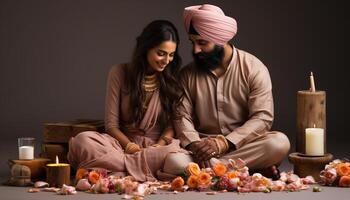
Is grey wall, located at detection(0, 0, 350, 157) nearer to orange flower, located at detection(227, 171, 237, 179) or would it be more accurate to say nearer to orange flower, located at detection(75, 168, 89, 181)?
orange flower, located at detection(75, 168, 89, 181)

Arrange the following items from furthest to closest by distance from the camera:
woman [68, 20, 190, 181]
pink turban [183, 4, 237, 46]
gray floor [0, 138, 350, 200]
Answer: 1. pink turban [183, 4, 237, 46]
2. woman [68, 20, 190, 181]
3. gray floor [0, 138, 350, 200]

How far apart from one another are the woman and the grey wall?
2.55 m

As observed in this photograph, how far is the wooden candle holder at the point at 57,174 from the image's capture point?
8.27m

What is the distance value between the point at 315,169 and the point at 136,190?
51.2 inches

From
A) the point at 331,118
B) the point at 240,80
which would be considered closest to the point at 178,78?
the point at 240,80

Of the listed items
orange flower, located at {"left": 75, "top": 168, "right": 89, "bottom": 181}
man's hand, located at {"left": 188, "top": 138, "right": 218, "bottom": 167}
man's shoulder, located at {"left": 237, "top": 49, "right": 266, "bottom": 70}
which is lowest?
orange flower, located at {"left": 75, "top": 168, "right": 89, "bottom": 181}

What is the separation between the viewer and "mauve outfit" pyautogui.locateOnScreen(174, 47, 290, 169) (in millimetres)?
8703

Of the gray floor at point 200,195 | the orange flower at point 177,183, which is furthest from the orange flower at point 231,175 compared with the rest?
the orange flower at point 177,183

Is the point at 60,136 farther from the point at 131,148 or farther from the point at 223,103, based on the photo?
the point at 223,103

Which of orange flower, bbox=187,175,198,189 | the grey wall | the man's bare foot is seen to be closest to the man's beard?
the man's bare foot

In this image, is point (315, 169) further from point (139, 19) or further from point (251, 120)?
point (139, 19)

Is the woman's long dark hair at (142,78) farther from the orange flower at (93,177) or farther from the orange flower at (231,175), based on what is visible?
the orange flower at (231,175)

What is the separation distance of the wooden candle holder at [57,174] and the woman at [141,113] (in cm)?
31

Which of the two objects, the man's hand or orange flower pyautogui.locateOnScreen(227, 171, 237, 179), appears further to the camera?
the man's hand
